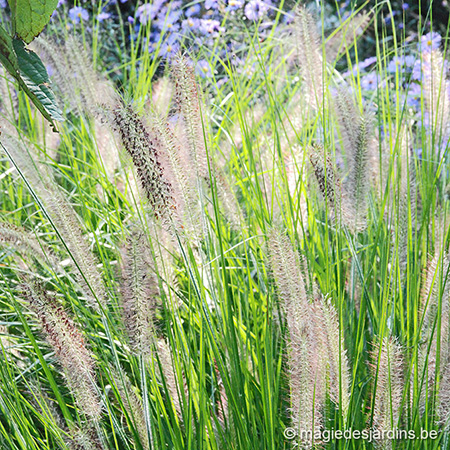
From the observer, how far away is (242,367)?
1097 millimetres

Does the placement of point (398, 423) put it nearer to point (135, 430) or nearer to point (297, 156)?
point (135, 430)

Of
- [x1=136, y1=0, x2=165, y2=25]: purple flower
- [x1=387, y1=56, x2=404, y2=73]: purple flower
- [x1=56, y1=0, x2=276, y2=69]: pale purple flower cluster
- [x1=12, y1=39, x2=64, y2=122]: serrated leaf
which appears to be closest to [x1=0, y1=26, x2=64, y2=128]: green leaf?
[x1=12, y1=39, x2=64, y2=122]: serrated leaf

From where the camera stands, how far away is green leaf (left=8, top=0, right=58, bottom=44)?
447mm

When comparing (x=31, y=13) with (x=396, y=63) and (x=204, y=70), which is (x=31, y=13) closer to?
(x=396, y=63)

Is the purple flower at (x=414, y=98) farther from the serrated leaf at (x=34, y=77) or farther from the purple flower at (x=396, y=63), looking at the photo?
the serrated leaf at (x=34, y=77)

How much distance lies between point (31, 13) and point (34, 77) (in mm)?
51

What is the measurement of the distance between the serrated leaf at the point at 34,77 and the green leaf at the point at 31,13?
21mm

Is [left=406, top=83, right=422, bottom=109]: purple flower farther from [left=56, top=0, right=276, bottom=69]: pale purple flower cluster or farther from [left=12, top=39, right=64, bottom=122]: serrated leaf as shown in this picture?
[left=12, top=39, right=64, bottom=122]: serrated leaf

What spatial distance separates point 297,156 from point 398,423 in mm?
757

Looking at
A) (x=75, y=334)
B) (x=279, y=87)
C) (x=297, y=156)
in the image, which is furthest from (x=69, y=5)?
(x=75, y=334)

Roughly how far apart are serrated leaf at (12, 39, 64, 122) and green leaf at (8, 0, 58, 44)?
2 centimetres

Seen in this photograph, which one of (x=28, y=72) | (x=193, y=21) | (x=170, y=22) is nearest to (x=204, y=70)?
(x=170, y=22)

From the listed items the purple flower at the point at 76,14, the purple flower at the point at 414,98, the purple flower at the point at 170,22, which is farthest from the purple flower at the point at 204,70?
the purple flower at the point at 414,98

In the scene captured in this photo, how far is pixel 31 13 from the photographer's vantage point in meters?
0.45
